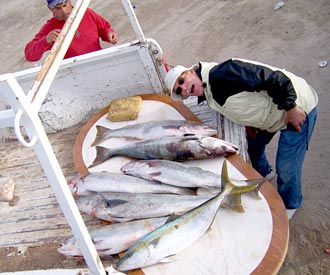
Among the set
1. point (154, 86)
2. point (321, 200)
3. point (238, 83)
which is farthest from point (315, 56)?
point (238, 83)

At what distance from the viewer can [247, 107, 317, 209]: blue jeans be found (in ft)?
11.1

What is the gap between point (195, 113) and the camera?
406 cm

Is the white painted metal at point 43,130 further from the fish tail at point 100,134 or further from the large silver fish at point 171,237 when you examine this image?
the fish tail at point 100,134

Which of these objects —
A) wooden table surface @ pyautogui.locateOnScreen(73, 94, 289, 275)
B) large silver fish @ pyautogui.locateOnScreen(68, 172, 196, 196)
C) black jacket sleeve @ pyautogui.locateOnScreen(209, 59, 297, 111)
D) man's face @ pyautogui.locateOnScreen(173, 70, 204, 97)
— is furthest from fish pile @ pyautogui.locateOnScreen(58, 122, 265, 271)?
black jacket sleeve @ pyautogui.locateOnScreen(209, 59, 297, 111)

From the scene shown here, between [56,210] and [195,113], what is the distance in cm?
164

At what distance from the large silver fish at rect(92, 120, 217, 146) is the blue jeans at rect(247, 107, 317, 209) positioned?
60cm

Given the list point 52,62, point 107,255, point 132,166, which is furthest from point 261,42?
point 52,62

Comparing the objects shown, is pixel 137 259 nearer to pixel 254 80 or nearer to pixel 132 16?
pixel 254 80

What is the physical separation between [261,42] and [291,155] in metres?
4.08

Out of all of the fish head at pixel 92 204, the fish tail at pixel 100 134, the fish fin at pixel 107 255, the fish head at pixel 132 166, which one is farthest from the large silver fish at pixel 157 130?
the fish fin at pixel 107 255

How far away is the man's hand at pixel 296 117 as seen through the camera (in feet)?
10.1

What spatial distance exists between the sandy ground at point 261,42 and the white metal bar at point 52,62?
5.45ft

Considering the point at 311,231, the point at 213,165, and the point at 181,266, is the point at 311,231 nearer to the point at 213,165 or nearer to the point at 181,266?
the point at 213,165

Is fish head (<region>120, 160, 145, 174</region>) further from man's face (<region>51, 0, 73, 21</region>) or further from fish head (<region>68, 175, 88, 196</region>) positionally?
man's face (<region>51, 0, 73, 21</region>)
